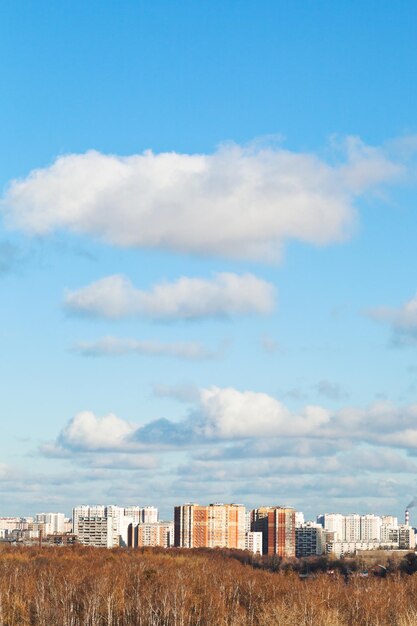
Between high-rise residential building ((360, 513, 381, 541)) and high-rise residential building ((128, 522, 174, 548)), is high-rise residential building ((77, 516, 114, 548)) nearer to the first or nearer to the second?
high-rise residential building ((128, 522, 174, 548))

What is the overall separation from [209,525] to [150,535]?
728 inches

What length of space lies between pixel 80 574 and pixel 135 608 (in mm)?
10082

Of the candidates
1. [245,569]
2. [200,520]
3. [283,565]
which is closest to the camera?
[245,569]

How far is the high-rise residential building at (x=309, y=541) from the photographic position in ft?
450

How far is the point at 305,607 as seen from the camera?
40.1 m

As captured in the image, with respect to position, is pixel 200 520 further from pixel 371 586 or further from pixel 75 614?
pixel 75 614

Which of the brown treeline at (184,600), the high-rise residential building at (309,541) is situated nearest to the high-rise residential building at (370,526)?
the high-rise residential building at (309,541)

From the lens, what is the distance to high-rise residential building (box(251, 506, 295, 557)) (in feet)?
416

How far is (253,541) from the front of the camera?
127750mm

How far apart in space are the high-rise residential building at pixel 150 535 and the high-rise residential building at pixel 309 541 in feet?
55.8

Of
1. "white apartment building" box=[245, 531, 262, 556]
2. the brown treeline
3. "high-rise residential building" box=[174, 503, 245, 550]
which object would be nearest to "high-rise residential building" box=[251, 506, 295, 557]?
"white apartment building" box=[245, 531, 262, 556]

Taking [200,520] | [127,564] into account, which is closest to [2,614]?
[127,564]

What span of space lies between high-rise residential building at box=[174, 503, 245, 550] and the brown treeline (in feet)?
216

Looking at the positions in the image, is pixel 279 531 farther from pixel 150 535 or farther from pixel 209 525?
pixel 150 535
